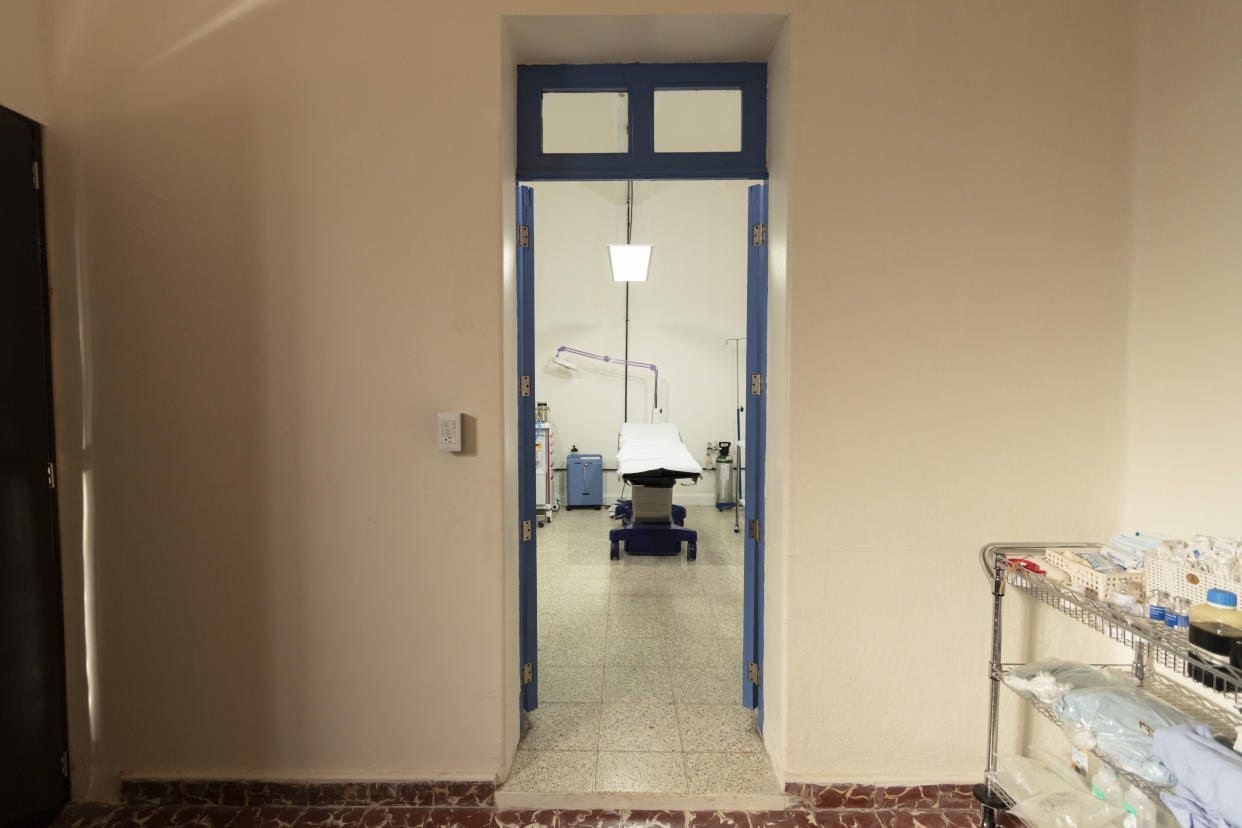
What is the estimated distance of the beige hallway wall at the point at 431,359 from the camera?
1953 mm

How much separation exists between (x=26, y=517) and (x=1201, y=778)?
3042 millimetres

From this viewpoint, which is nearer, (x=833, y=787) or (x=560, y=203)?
(x=833, y=787)

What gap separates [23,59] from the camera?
6.16 feet

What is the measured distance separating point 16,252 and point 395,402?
118 centimetres

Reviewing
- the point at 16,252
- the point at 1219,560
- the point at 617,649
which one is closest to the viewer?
the point at 1219,560

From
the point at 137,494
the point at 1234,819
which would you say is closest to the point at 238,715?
the point at 137,494

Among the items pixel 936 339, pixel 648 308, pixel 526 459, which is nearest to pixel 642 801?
pixel 526 459

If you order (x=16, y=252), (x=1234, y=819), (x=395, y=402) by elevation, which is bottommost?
(x=1234, y=819)

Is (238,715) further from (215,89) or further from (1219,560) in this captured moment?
(1219,560)

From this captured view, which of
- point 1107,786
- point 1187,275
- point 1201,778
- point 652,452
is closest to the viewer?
point 1201,778

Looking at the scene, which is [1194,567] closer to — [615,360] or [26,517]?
[26,517]

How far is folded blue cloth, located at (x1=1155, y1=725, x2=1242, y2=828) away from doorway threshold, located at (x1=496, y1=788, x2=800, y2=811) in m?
1.10

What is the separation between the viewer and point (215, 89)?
6.48 ft

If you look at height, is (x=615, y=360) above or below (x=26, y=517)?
above
